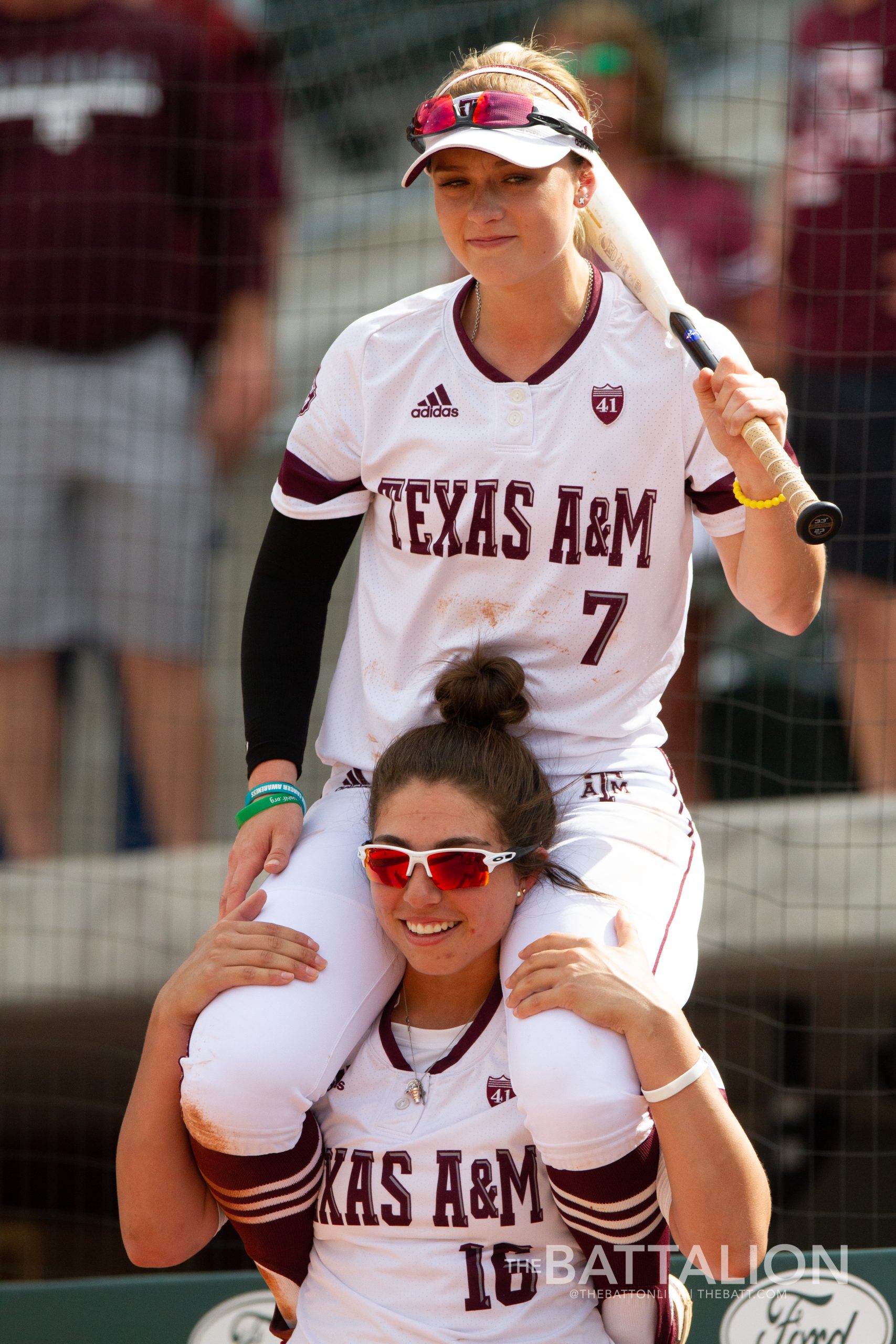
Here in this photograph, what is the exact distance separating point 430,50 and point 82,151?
38.6 inches

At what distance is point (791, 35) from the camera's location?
361cm

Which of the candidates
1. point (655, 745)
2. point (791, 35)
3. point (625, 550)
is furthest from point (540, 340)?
point (791, 35)

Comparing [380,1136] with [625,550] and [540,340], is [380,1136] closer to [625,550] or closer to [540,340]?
[625,550]

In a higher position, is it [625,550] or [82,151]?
[82,151]

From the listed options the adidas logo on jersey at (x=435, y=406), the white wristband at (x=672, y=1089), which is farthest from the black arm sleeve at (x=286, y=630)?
the white wristband at (x=672, y=1089)

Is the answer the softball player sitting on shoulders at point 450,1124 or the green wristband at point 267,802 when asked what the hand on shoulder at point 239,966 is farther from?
the green wristband at point 267,802

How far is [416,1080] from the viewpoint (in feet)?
6.81

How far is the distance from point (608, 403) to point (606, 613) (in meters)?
0.28

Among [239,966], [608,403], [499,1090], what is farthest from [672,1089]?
[608,403]

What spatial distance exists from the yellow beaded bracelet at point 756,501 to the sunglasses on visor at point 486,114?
1.71ft

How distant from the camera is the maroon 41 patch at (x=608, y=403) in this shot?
2184 millimetres
